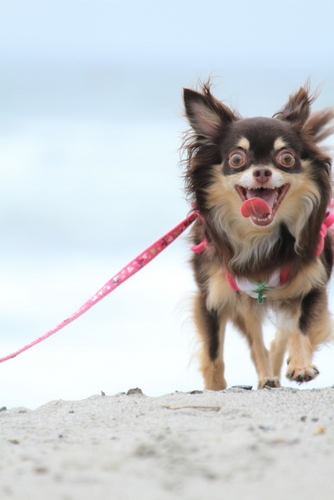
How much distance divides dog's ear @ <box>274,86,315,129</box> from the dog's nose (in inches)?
26.7

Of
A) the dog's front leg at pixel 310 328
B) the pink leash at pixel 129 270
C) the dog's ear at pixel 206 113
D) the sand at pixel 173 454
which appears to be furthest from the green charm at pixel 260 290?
the sand at pixel 173 454

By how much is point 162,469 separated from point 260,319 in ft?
11.3

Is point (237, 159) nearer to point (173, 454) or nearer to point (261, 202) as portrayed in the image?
point (261, 202)

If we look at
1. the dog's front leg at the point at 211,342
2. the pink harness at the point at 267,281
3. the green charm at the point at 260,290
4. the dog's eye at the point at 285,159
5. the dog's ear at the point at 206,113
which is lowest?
the dog's front leg at the point at 211,342

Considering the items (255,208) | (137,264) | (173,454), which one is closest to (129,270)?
(137,264)

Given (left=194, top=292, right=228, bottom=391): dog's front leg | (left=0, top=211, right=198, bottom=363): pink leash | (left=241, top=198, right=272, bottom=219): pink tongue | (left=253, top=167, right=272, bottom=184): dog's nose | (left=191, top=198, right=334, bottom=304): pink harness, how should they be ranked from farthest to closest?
(left=194, top=292, right=228, bottom=391): dog's front leg < (left=191, top=198, right=334, bottom=304): pink harness < (left=0, top=211, right=198, bottom=363): pink leash < (left=241, top=198, right=272, bottom=219): pink tongue < (left=253, top=167, right=272, bottom=184): dog's nose

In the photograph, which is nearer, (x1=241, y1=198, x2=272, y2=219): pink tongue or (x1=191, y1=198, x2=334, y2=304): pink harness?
(x1=241, y1=198, x2=272, y2=219): pink tongue

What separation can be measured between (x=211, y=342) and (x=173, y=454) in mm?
3108

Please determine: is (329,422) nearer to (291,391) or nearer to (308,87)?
(291,391)

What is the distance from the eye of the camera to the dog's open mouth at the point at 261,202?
14.3 ft

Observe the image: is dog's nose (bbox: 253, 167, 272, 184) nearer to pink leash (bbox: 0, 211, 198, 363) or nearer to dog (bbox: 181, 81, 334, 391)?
dog (bbox: 181, 81, 334, 391)

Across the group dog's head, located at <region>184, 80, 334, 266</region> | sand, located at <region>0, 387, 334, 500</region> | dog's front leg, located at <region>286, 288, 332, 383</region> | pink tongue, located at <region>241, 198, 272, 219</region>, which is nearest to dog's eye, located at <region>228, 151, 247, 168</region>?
dog's head, located at <region>184, 80, 334, 266</region>

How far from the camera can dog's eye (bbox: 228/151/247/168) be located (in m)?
4.45

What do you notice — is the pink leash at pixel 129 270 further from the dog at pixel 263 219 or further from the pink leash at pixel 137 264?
the dog at pixel 263 219
